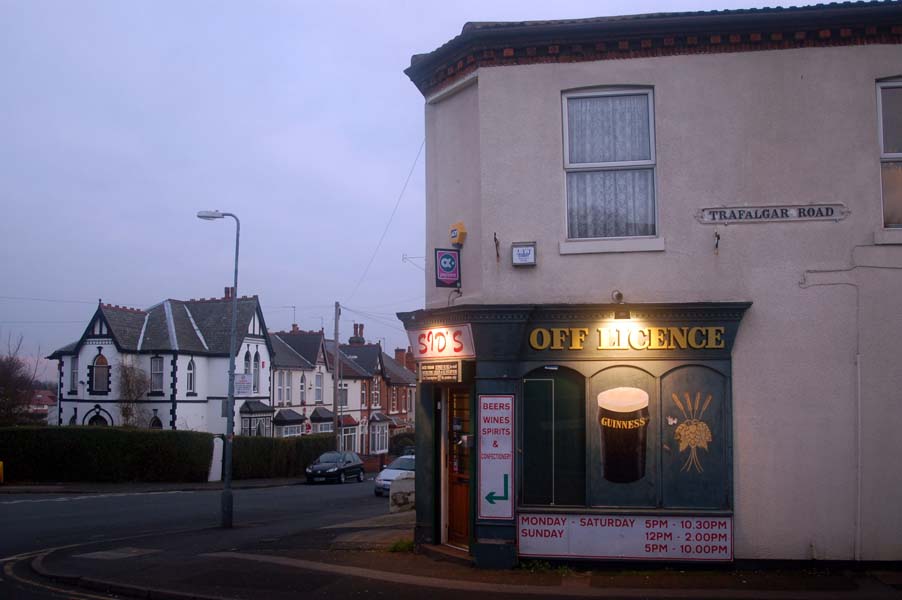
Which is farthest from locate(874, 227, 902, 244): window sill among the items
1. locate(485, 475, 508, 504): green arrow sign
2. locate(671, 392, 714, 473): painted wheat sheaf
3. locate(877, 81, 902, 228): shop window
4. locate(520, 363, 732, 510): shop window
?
locate(485, 475, 508, 504): green arrow sign

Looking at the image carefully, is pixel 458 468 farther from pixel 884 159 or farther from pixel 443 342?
pixel 884 159

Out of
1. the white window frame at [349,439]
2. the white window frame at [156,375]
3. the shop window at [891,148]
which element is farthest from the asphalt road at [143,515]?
the white window frame at [349,439]

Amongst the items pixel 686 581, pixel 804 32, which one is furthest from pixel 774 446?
pixel 804 32

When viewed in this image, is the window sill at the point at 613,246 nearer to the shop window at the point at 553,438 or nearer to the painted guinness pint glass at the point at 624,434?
the shop window at the point at 553,438

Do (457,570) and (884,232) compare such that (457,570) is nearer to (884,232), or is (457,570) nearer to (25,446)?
(884,232)

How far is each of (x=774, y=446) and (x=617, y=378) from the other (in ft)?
7.15

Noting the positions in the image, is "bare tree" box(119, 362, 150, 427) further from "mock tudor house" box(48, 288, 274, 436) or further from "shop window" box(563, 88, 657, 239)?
"shop window" box(563, 88, 657, 239)

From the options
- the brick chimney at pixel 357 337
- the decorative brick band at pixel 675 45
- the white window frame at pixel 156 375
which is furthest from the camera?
the brick chimney at pixel 357 337

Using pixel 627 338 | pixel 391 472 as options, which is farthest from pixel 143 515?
pixel 627 338

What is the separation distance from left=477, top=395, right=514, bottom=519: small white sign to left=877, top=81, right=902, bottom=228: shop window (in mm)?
5644

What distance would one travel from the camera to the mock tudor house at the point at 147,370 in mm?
44531

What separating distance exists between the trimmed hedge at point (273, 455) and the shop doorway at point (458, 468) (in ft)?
107

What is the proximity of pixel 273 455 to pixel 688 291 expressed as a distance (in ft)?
127

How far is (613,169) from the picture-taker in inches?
452
